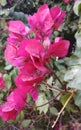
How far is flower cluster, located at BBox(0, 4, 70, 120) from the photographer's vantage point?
0.73 m

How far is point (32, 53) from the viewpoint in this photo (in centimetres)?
72

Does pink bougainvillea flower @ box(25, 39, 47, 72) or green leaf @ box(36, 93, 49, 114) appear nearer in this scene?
pink bougainvillea flower @ box(25, 39, 47, 72)

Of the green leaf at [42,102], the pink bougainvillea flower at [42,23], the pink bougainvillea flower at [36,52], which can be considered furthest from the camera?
the green leaf at [42,102]

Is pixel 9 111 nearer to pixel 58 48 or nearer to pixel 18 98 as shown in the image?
pixel 18 98

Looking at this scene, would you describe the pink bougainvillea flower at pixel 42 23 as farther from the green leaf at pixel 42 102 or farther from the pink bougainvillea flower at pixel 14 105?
the green leaf at pixel 42 102

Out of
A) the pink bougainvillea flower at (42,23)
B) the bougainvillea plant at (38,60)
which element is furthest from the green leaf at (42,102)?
the pink bougainvillea flower at (42,23)

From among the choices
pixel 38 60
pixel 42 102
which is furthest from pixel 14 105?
pixel 42 102

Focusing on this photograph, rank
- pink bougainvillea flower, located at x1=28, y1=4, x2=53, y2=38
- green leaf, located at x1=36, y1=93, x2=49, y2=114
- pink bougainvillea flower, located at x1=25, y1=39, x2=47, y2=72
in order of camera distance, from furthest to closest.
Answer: green leaf, located at x1=36, y1=93, x2=49, y2=114
pink bougainvillea flower, located at x1=28, y1=4, x2=53, y2=38
pink bougainvillea flower, located at x1=25, y1=39, x2=47, y2=72

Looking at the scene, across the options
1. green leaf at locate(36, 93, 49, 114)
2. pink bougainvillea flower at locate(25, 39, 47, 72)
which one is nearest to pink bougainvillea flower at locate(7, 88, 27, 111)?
pink bougainvillea flower at locate(25, 39, 47, 72)

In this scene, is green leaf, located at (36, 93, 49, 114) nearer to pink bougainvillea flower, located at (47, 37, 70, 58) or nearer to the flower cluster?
the flower cluster

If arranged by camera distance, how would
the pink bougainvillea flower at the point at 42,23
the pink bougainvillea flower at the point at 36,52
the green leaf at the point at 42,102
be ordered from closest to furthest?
the pink bougainvillea flower at the point at 36,52 < the pink bougainvillea flower at the point at 42,23 < the green leaf at the point at 42,102

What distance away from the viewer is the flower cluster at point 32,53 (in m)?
0.73

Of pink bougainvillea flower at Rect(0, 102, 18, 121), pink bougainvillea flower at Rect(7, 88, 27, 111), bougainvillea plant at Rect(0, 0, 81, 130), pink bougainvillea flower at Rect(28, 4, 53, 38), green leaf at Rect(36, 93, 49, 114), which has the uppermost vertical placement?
pink bougainvillea flower at Rect(28, 4, 53, 38)

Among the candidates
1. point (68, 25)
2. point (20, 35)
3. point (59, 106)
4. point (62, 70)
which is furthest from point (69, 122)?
point (68, 25)
